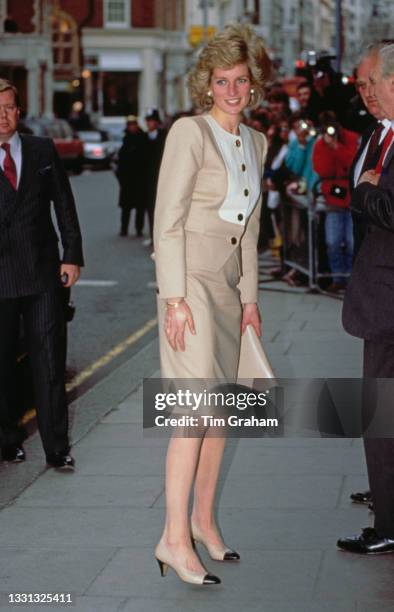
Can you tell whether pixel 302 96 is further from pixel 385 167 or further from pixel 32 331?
pixel 385 167

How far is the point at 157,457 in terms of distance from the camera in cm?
699

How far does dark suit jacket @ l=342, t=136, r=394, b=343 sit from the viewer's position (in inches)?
197

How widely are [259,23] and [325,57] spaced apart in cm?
9528

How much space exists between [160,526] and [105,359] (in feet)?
16.4

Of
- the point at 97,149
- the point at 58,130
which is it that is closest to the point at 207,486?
the point at 58,130

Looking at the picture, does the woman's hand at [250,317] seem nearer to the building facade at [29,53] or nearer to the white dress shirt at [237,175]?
the white dress shirt at [237,175]

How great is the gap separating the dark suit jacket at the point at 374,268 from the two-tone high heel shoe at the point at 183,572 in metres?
1.02

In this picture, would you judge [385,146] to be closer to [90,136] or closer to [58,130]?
[58,130]

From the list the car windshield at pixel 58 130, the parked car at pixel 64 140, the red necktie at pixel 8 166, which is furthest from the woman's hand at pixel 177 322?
the car windshield at pixel 58 130

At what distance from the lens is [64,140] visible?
1708 inches

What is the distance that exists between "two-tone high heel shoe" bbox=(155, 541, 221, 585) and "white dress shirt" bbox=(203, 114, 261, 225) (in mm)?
1178

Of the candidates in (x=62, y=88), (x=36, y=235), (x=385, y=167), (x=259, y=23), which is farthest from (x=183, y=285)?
(x=259, y=23)

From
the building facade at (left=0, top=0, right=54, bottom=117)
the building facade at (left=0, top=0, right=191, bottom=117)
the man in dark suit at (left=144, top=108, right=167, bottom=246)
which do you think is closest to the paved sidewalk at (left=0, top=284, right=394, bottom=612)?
the man in dark suit at (left=144, top=108, right=167, bottom=246)

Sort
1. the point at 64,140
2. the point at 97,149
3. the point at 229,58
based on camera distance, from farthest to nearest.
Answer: the point at 97,149 < the point at 64,140 < the point at 229,58
